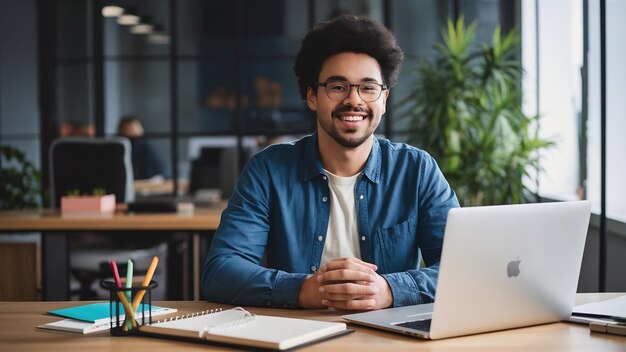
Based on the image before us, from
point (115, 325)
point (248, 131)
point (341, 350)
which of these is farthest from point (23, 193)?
point (341, 350)

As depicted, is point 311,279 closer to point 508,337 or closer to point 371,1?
point 508,337

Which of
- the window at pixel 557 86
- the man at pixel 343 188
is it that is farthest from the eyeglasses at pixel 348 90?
the window at pixel 557 86

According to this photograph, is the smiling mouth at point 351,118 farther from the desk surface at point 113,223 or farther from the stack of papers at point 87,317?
the desk surface at point 113,223

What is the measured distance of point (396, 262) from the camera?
2.34 meters

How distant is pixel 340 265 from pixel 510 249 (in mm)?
420

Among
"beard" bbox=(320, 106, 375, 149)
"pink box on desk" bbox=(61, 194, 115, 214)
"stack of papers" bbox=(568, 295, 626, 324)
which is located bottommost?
"stack of papers" bbox=(568, 295, 626, 324)

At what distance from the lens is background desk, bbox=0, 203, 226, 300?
12.6ft

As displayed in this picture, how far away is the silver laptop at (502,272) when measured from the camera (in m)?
1.59

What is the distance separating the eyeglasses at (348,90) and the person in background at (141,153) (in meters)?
5.14

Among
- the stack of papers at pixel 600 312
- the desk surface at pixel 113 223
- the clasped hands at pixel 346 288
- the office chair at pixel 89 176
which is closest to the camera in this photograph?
the stack of papers at pixel 600 312

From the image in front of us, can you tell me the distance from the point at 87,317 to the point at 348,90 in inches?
37.0

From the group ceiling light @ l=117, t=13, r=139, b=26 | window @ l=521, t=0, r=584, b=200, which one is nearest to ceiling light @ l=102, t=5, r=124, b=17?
ceiling light @ l=117, t=13, r=139, b=26

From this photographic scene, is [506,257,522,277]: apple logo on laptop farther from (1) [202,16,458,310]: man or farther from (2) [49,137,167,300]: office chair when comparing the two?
(2) [49,137,167,300]: office chair

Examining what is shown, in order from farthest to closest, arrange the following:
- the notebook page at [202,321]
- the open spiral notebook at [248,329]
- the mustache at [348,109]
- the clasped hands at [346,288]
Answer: the mustache at [348,109] → the clasped hands at [346,288] → the notebook page at [202,321] → the open spiral notebook at [248,329]
